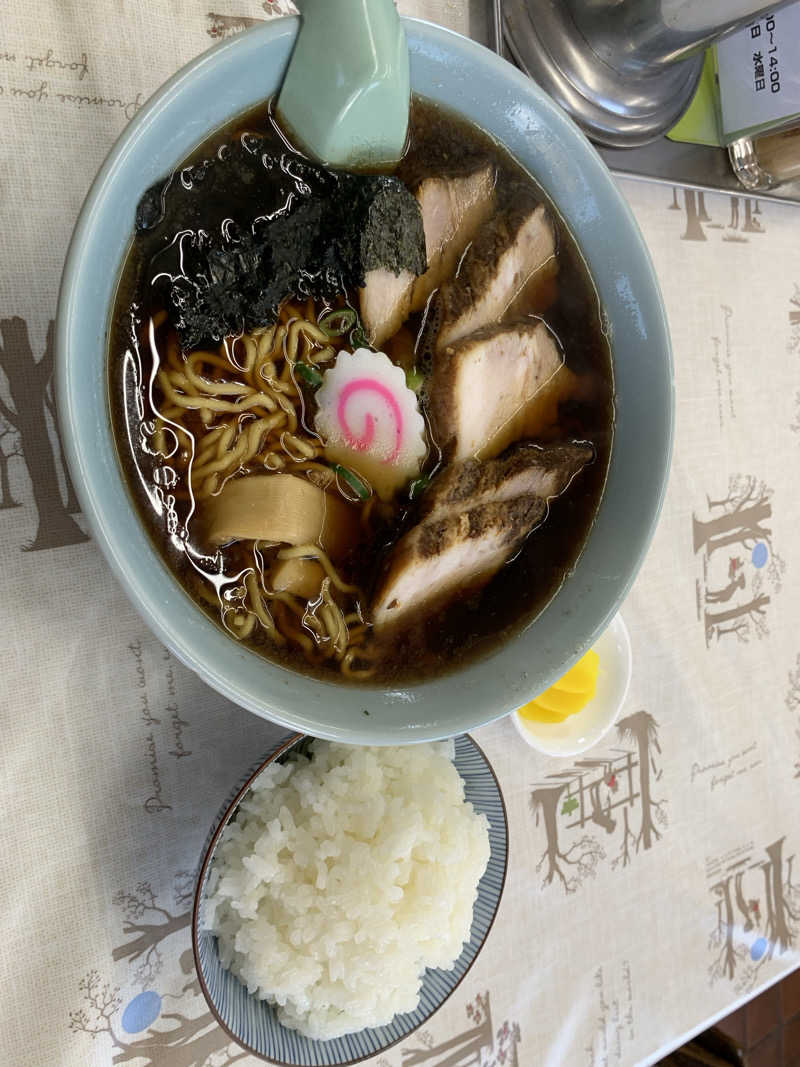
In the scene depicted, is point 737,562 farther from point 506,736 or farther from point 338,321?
point 338,321

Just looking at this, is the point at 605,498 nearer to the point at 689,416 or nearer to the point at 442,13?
the point at 689,416

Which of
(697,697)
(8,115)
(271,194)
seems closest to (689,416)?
(697,697)

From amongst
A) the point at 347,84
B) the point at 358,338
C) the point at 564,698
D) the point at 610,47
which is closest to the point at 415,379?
the point at 358,338

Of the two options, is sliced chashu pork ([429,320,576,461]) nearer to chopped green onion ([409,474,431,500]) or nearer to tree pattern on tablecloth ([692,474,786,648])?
chopped green onion ([409,474,431,500])

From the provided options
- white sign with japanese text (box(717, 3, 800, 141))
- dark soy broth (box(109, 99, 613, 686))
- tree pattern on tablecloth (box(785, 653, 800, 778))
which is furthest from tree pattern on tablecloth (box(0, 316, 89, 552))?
tree pattern on tablecloth (box(785, 653, 800, 778))

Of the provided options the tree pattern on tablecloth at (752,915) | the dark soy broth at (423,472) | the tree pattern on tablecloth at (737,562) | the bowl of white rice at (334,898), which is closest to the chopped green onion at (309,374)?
the dark soy broth at (423,472)

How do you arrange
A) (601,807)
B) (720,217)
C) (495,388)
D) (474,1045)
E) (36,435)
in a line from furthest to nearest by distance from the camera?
(720,217) < (601,807) < (474,1045) < (495,388) < (36,435)
